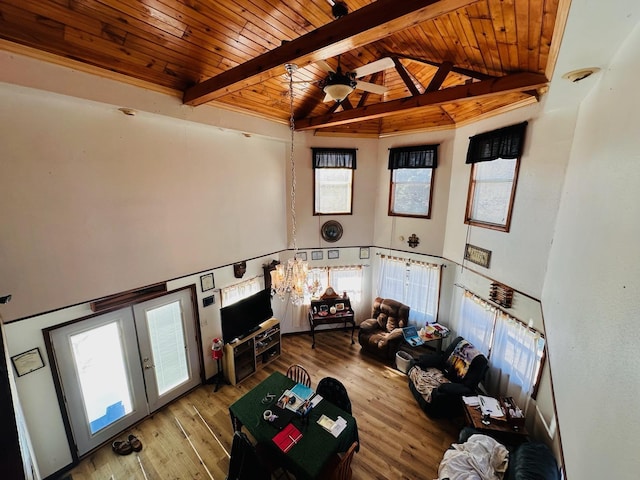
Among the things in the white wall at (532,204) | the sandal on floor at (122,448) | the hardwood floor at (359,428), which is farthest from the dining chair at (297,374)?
the white wall at (532,204)

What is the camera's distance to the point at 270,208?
18.7 ft

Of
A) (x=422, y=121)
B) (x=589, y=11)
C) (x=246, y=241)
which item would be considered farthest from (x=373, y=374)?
(x=589, y=11)

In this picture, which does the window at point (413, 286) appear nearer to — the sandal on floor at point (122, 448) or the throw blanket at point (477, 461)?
the throw blanket at point (477, 461)

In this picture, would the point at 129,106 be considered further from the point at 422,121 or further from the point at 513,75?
the point at 422,121

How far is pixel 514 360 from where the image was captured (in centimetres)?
425

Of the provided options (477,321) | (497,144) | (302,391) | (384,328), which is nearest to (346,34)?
(497,144)

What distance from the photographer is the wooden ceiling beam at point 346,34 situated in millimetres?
1851

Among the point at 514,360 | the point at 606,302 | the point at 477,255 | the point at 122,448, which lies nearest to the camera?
the point at 606,302

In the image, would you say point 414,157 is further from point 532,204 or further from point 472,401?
point 472,401

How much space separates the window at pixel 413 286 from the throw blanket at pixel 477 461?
297cm

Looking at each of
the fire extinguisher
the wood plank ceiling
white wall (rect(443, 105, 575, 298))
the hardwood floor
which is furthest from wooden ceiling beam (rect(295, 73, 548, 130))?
the hardwood floor

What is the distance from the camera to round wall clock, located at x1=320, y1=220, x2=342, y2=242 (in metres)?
6.40

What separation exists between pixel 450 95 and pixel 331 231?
3644 mm

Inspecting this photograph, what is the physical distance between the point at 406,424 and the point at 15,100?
6.53 m
